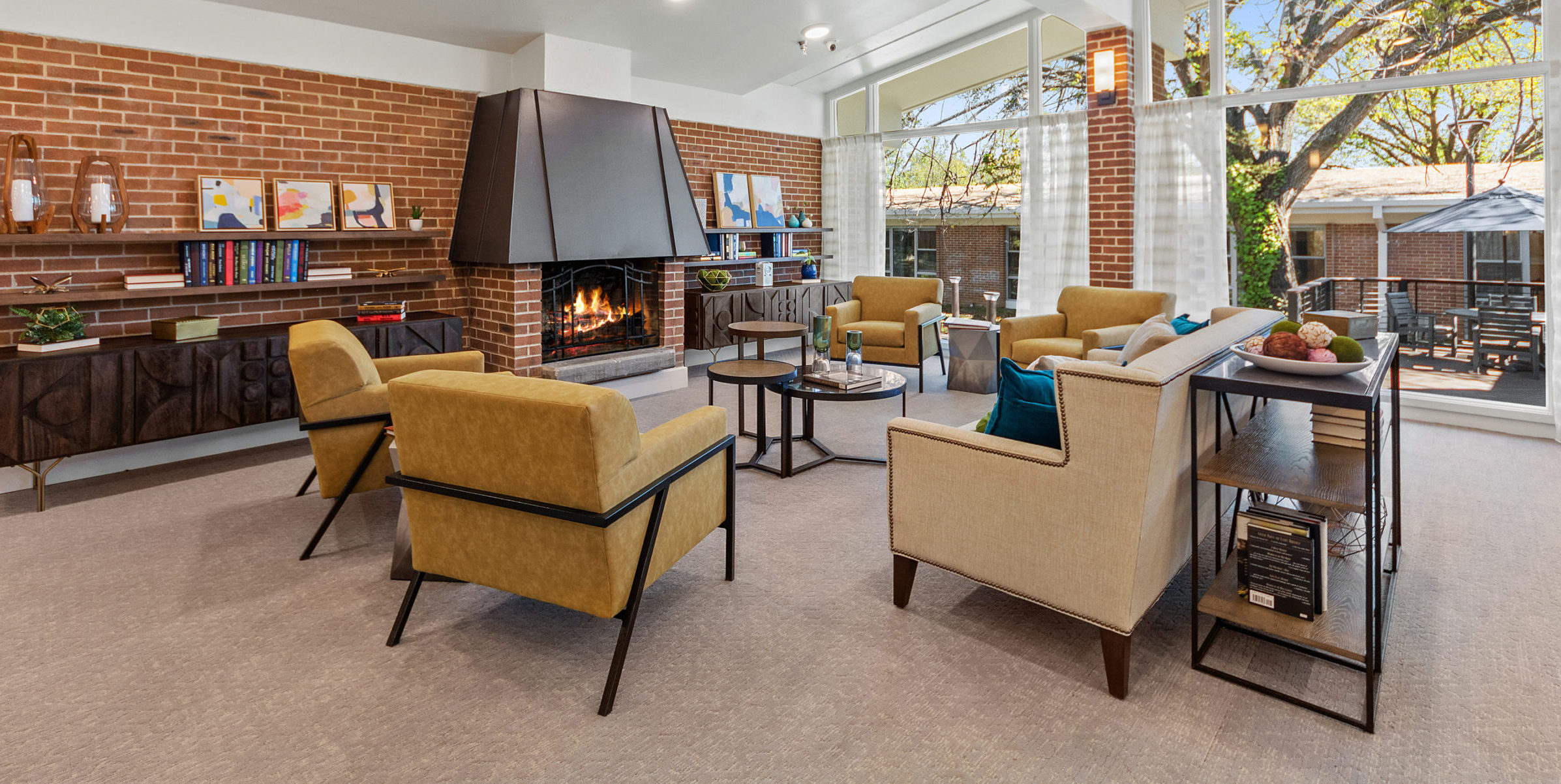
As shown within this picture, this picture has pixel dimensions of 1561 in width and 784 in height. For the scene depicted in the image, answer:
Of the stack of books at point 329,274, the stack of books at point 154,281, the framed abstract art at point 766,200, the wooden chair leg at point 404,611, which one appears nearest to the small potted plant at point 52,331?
the stack of books at point 154,281

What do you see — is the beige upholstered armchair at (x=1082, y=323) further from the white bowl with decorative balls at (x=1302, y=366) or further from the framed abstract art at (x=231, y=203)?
the framed abstract art at (x=231, y=203)

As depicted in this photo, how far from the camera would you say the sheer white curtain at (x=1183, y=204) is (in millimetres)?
6180

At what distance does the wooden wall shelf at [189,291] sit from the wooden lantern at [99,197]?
0.32 meters

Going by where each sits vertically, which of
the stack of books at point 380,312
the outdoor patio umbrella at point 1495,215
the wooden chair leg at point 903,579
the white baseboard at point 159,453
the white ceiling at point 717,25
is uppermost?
the white ceiling at point 717,25

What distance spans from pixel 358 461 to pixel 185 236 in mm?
2111

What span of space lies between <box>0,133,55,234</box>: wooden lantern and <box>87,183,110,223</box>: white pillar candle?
17 centimetres

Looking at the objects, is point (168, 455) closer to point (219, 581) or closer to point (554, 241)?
point (219, 581)

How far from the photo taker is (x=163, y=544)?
3.57 metres

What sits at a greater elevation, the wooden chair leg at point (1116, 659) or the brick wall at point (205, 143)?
the brick wall at point (205, 143)

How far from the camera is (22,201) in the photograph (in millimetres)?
4105

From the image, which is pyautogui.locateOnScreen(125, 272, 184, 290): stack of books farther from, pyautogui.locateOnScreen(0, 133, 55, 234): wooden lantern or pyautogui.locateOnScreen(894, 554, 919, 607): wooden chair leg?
pyautogui.locateOnScreen(894, 554, 919, 607): wooden chair leg

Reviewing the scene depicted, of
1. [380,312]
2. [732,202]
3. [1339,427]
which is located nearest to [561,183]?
[380,312]

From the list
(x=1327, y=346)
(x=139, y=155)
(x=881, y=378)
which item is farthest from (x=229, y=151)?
(x=1327, y=346)

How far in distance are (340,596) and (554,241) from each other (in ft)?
10.8
